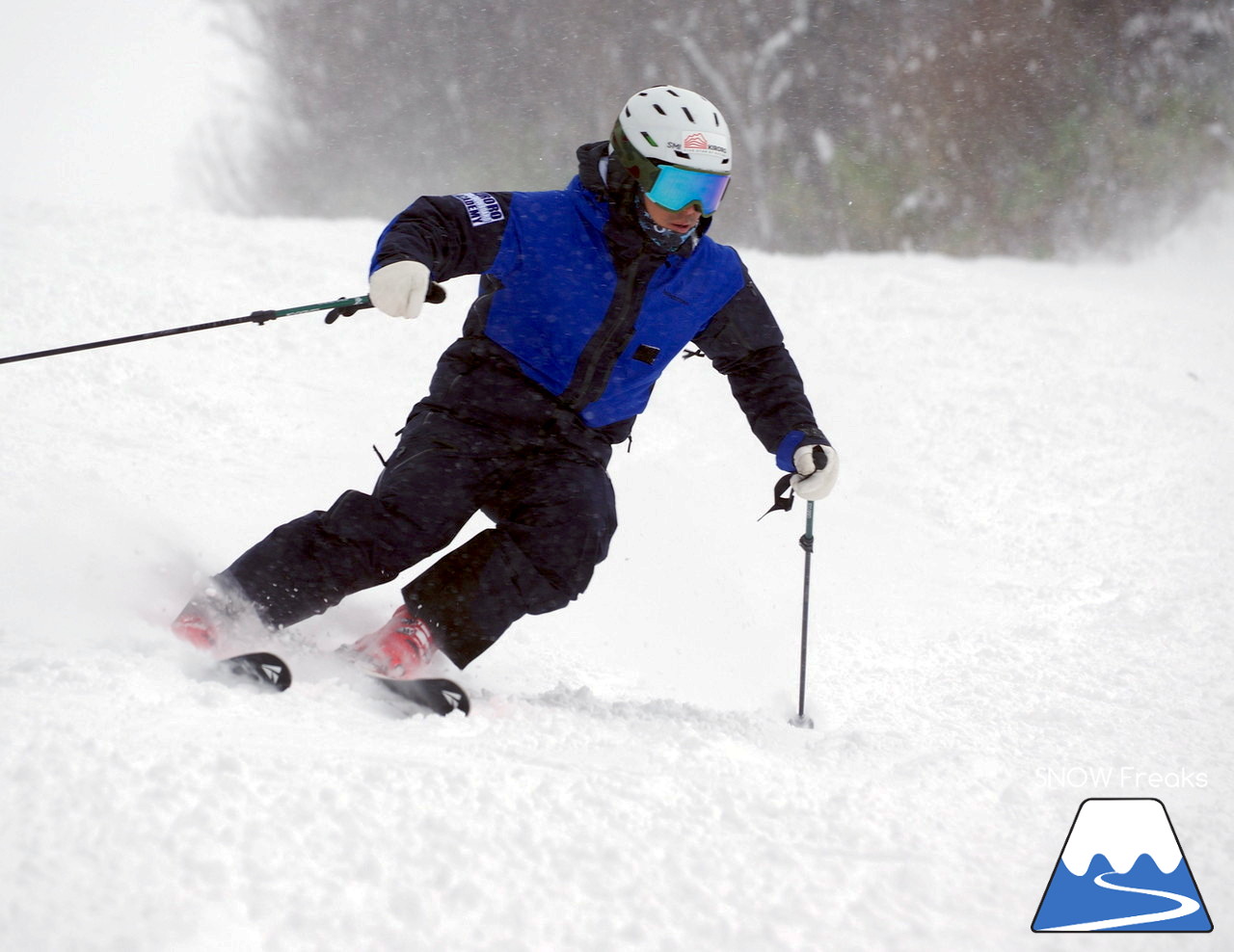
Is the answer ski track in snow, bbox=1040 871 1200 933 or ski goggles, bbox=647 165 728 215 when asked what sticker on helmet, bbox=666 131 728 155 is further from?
ski track in snow, bbox=1040 871 1200 933

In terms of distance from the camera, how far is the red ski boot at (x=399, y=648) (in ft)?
8.39

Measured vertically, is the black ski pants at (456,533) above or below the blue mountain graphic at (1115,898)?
above

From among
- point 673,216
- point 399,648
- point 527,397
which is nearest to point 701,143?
point 673,216

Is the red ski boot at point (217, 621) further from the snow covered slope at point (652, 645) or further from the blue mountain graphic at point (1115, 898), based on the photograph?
the blue mountain graphic at point (1115, 898)

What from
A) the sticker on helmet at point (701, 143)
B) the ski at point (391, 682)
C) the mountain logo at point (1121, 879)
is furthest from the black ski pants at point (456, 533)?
the mountain logo at point (1121, 879)

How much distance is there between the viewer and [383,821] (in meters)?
1.57

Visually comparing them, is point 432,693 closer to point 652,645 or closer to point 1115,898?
point 1115,898

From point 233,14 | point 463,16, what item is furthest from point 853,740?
point 233,14

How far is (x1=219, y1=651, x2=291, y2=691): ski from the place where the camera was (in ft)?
7.03

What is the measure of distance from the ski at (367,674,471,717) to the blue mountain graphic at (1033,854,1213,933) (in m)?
1.27

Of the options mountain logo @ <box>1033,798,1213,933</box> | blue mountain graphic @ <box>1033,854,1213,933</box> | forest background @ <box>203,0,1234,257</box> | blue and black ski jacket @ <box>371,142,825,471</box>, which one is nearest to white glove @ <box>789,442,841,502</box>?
blue and black ski jacket @ <box>371,142,825,471</box>

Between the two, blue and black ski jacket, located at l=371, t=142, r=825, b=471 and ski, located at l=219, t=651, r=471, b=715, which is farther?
blue and black ski jacket, located at l=371, t=142, r=825, b=471

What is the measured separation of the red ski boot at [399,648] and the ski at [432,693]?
0.19 meters

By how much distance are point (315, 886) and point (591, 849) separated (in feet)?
1.43
